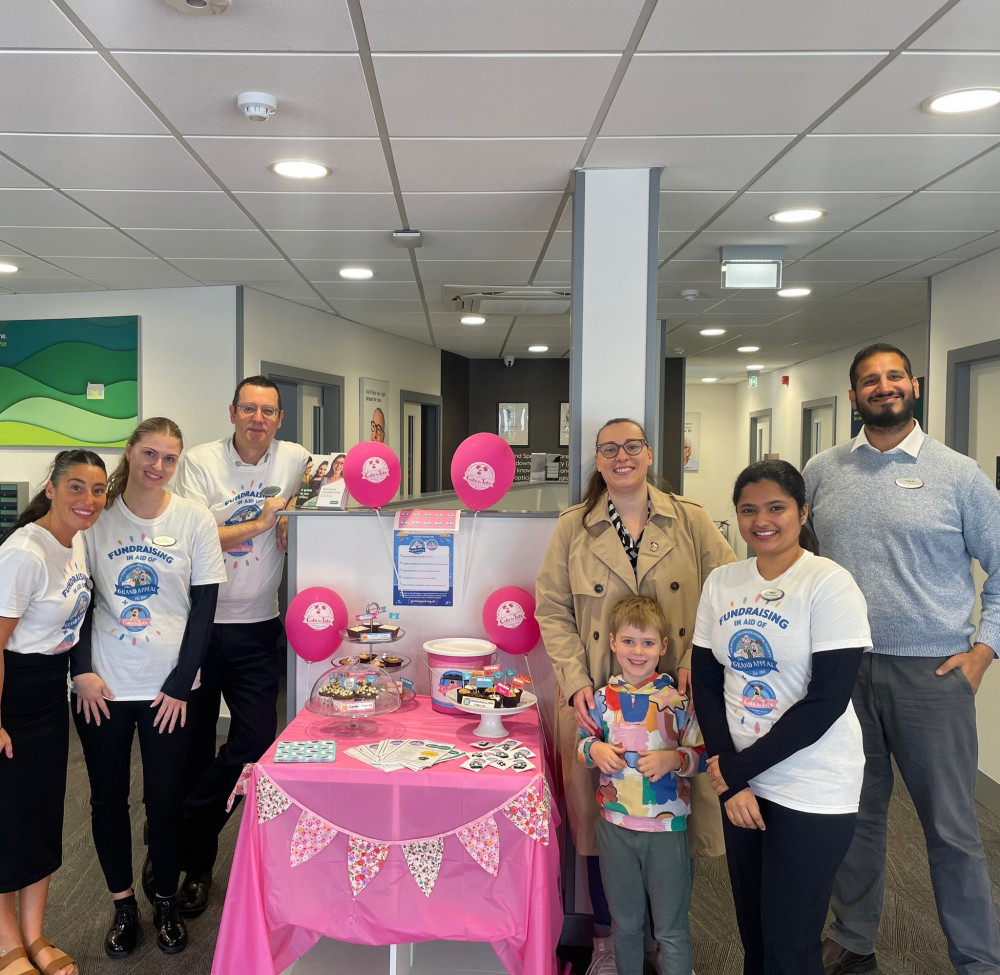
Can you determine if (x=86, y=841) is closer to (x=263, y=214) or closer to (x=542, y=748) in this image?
(x=542, y=748)

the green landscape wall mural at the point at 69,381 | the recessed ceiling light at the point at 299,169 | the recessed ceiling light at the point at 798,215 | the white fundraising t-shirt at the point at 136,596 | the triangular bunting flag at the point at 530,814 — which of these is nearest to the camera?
the triangular bunting flag at the point at 530,814

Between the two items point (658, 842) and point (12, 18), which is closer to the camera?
point (12, 18)

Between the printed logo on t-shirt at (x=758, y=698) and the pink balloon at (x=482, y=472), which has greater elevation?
the pink balloon at (x=482, y=472)

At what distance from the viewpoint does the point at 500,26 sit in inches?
78.5

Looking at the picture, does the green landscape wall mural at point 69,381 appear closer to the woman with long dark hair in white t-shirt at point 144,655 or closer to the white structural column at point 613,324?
the woman with long dark hair in white t-shirt at point 144,655

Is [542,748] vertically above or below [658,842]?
above

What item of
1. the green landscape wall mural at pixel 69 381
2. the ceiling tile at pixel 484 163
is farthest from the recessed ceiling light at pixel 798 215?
the green landscape wall mural at pixel 69 381

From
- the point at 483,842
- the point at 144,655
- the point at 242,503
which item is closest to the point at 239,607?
the point at 242,503

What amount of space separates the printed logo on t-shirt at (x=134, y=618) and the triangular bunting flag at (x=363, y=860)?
1.03 metres

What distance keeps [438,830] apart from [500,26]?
2047 millimetres

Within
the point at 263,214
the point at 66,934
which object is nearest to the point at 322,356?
the point at 263,214

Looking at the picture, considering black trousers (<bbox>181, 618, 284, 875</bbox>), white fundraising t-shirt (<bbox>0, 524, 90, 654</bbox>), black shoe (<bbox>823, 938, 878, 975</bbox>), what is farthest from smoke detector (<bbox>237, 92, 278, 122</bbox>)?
black shoe (<bbox>823, 938, 878, 975</bbox>)

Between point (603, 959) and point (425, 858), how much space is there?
0.84 m

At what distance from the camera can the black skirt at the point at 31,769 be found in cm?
244
